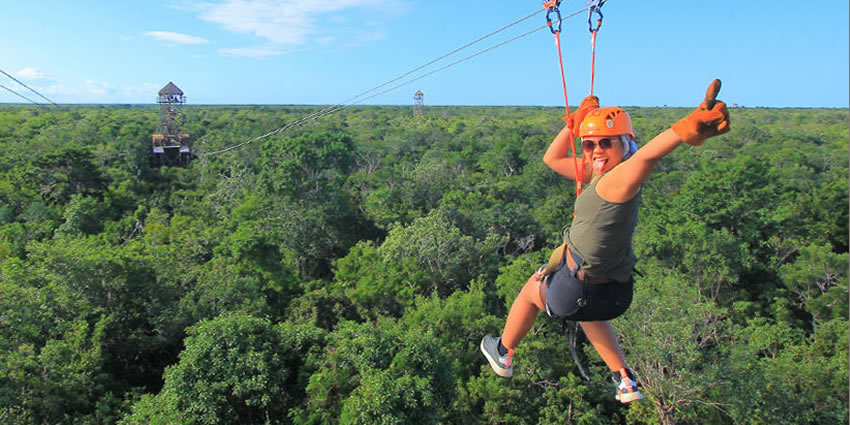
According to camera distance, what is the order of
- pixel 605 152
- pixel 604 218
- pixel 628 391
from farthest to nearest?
pixel 628 391 → pixel 605 152 → pixel 604 218

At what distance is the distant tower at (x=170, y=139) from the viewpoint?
3797 centimetres

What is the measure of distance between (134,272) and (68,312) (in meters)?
2.06

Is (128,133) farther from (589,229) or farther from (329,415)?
(589,229)

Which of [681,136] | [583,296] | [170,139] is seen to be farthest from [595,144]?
[170,139]

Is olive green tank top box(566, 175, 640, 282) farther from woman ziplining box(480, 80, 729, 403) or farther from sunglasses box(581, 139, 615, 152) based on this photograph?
sunglasses box(581, 139, 615, 152)

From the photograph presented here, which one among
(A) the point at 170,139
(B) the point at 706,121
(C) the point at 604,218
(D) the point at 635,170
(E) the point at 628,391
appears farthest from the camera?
(A) the point at 170,139

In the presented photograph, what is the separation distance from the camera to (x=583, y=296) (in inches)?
115

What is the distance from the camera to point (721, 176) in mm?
21688

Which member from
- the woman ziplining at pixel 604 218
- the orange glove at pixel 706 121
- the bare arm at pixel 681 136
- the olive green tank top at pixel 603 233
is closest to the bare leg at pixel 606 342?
the woman ziplining at pixel 604 218

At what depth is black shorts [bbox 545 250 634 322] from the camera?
2930 millimetres

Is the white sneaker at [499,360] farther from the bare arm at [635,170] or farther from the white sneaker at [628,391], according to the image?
the bare arm at [635,170]

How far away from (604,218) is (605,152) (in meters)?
0.39

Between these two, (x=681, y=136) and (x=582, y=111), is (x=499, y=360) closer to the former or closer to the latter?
(x=582, y=111)

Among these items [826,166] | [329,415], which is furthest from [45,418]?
[826,166]
